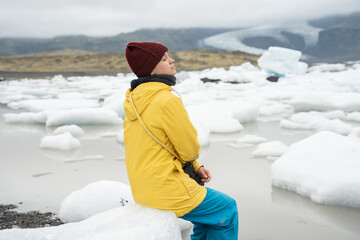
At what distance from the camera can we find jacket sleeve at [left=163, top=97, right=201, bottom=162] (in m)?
1.41

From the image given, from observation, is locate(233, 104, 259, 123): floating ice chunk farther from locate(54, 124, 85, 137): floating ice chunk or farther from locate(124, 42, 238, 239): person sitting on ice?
locate(124, 42, 238, 239): person sitting on ice

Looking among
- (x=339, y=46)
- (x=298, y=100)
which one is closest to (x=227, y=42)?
(x=298, y=100)

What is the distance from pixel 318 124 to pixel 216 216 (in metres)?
4.66

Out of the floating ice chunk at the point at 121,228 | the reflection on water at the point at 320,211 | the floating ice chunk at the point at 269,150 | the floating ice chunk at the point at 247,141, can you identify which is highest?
the floating ice chunk at the point at 121,228

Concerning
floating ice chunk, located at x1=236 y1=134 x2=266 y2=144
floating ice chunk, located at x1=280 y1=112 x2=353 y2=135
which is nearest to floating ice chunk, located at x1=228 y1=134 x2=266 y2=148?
floating ice chunk, located at x1=236 y1=134 x2=266 y2=144

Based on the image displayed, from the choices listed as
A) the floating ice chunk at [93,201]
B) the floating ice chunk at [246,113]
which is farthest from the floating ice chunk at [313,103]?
the floating ice chunk at [93,201]

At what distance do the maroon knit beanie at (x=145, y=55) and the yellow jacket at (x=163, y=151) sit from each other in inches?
3.2

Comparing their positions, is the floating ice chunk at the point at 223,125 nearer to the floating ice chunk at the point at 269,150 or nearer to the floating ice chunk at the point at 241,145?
the floating ice chunk at the point at 241,145

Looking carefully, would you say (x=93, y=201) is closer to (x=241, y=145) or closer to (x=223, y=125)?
(x=241, y=145)

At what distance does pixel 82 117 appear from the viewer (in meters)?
6.30

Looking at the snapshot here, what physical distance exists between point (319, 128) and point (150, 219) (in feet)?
15.5

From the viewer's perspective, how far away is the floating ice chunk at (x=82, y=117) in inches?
245

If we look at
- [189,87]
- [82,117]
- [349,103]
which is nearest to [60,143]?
[82,117]

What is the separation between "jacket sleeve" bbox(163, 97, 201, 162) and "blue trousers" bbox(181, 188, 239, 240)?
0.27 m
